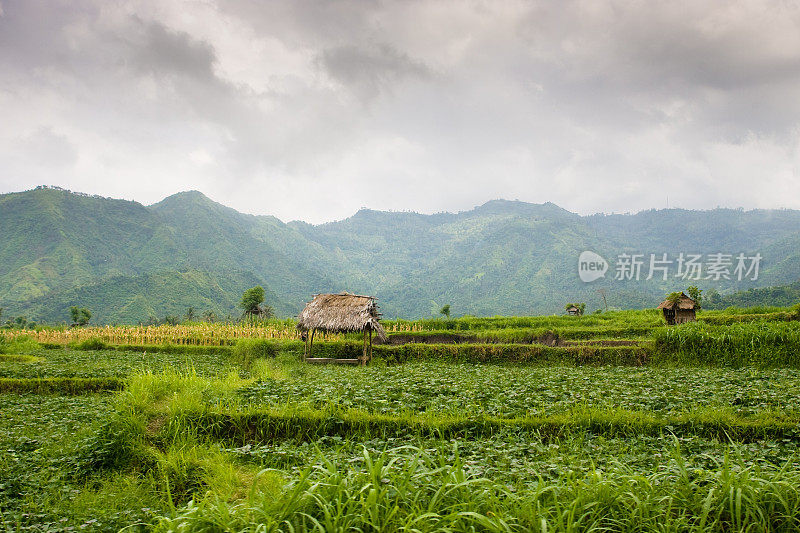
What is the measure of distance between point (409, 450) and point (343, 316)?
36.2 ft

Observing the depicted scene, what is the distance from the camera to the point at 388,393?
8.66 m

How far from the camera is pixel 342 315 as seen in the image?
53.7 ft

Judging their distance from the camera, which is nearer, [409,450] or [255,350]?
[409,450]

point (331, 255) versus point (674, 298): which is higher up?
point (331, 255)

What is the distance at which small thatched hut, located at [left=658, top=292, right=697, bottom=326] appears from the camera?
69.3 feet

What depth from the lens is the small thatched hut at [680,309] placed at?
69.3ft

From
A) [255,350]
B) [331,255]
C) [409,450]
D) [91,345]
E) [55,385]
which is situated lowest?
[91,345]

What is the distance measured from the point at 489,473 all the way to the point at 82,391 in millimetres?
A: 11269

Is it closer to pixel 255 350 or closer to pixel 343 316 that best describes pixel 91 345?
pixel 255 350

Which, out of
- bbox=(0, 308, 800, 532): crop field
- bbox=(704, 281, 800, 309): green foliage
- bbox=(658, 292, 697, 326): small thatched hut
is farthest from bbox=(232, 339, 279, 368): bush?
bbox=(704, 281, 800, 309): green foliage

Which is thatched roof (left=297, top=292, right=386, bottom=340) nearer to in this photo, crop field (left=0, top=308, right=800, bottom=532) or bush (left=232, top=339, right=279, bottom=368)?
bush (left=232, top=339, right=279, bottom=368)

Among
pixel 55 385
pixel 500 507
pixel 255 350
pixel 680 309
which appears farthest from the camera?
pixel 680 309

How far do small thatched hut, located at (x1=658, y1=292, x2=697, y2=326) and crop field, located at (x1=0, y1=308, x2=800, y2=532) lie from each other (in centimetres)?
795

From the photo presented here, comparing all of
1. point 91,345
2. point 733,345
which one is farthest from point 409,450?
point 91,345
